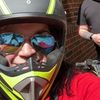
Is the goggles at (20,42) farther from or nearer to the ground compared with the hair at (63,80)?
farther from the ground

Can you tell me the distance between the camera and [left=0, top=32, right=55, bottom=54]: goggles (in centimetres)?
250

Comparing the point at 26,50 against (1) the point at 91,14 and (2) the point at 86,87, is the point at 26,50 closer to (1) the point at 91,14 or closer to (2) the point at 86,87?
(2) the point at 86,87

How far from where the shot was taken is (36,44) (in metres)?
2.52

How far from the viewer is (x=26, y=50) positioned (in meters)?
2.46

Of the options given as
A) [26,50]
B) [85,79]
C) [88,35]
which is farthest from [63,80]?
[88,35]

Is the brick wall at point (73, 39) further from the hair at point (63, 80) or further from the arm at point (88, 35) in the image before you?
the hair at point (63, 80)

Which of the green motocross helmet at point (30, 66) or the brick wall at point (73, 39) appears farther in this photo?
the brick wall at point (73, 39)

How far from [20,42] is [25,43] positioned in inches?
1.1

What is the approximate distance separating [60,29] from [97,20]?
107 inches

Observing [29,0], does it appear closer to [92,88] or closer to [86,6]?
[92,88]

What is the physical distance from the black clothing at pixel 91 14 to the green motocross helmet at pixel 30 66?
2.79m

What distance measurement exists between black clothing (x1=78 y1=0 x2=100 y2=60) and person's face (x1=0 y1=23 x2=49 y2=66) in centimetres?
285

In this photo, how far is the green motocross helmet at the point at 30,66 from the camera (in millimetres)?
2363

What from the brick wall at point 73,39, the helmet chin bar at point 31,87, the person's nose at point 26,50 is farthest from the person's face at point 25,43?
the brick wall at point 73,39
